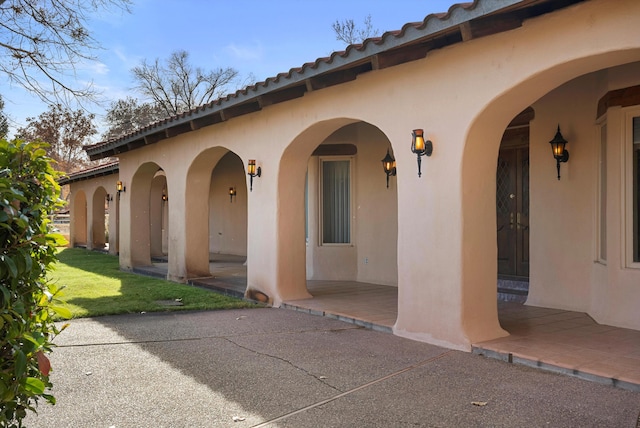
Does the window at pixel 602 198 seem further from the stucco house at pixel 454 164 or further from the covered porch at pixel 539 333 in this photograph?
the covered porch at pixel 539 333

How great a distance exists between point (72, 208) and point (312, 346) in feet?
69.1

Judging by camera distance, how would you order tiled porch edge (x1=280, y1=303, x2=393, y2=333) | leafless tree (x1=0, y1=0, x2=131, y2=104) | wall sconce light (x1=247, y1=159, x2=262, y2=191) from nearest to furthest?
tiled porch edge (x1=280, y1=303, x2=393, y2=333)
leafless tree (x1=0, y1=0, x2=131, y2=104)
wall sconce light (x1=247, y1=159, x2=262, y2=191)

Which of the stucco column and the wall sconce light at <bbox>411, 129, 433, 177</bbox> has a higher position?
the wall sconce light at <bbox>411, 129, 433, 177</bbox>

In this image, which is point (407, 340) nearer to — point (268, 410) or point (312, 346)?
point (312, 346)

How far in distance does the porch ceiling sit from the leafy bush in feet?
12.3

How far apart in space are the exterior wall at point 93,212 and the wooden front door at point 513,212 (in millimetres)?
13949

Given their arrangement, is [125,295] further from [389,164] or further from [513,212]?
[513,212]

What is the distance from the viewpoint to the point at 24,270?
231 centimetres

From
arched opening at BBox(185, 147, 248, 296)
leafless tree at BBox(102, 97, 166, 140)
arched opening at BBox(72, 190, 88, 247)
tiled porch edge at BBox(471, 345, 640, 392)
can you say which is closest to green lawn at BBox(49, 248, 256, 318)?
arched opening at BBox(185, 147, 248, 296)

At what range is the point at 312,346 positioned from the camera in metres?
5.74

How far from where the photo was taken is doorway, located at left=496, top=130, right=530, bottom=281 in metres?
8.57

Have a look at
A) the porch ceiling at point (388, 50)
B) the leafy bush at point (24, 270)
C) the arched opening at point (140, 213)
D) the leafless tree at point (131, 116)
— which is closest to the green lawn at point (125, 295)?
the arched opening at point (140, 213)

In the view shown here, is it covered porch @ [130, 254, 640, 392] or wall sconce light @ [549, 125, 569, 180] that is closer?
covered porch @ [130, 254, 640, 392]

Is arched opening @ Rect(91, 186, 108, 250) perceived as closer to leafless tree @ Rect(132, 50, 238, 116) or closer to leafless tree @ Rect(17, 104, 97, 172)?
leafless tree @ Rect(17, 104, 97, 172)
